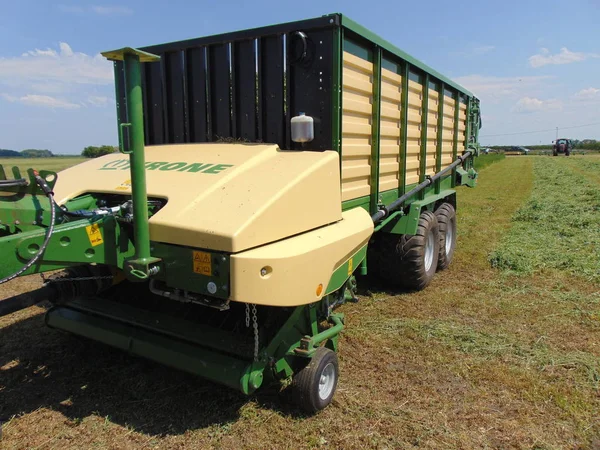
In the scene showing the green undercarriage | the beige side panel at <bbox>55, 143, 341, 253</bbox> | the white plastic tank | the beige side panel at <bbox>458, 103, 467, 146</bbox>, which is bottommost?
the green undercarriage

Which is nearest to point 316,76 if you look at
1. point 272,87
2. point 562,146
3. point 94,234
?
point 272,87

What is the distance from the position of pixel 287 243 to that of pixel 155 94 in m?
2.44

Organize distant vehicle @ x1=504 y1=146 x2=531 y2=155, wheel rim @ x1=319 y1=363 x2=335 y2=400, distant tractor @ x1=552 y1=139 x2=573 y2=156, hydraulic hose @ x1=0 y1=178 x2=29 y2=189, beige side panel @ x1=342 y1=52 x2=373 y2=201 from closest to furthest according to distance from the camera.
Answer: hydraulic hose @ x1=0 y1=178 x2=29 y2=189, wheel rim @ x1=319 y1=363 x2=335 y2=400, beige side panel @ x1=342 y1=52 x2=373 y2=201, distant tractor @ x1=552 y1=139 x2=573 y2=156, distant vehicle @ x1=504 y1=146 x2=531 y2=155

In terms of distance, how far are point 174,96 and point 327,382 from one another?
2750mm

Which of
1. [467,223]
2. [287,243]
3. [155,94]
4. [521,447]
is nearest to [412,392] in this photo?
[521,447]

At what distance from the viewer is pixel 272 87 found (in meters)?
3.66

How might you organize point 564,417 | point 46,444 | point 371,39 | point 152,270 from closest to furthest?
point 152,270
point 46,444
point 564,417
point 371,39

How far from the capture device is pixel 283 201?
106 inches

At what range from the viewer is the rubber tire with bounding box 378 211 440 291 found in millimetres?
5223

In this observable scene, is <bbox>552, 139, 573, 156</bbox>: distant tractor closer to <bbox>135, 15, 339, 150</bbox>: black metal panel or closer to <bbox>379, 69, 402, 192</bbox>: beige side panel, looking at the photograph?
<bbox>379, 69, 402, 192</bbox>: beige side panel

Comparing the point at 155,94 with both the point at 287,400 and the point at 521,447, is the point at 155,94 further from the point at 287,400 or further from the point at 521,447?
the point at 521,447

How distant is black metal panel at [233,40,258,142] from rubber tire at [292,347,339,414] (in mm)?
1805

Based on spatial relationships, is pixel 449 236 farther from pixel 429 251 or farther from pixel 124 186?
pixel 124 186

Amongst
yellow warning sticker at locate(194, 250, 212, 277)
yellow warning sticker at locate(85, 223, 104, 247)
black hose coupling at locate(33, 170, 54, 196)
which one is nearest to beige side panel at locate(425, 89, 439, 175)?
yellow warning sticker at locate(194, 250, 212, 277)
